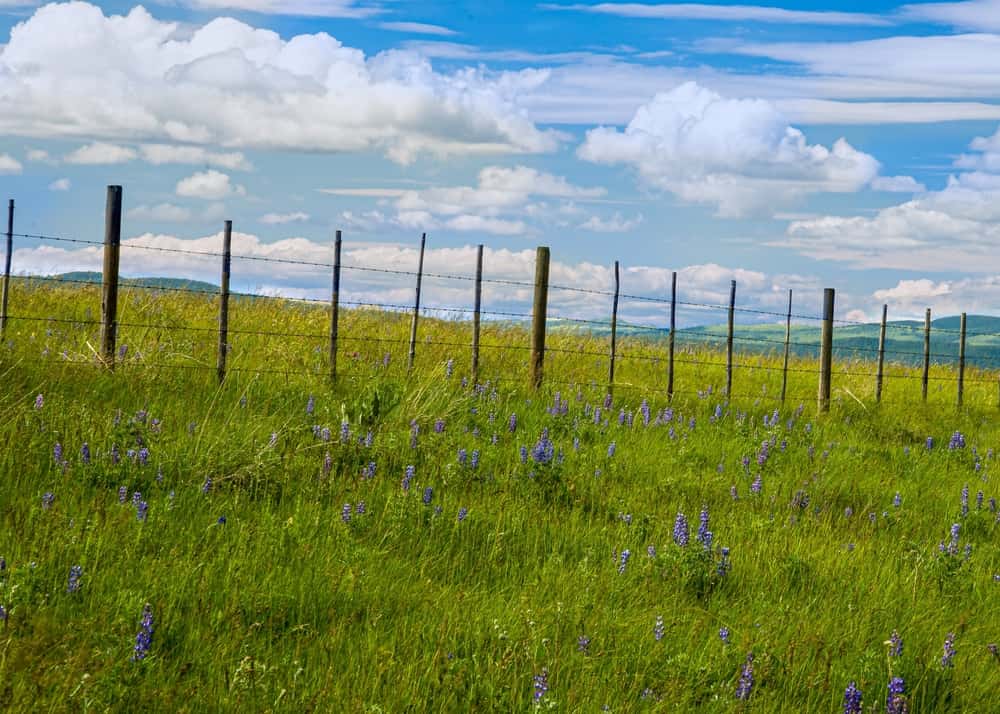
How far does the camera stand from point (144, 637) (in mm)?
4023

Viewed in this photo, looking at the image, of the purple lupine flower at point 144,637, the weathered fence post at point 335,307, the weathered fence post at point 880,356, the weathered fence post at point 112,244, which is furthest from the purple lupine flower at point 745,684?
the weathered fence post at point 880,356

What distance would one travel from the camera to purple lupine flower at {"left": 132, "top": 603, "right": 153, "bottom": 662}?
3971mm

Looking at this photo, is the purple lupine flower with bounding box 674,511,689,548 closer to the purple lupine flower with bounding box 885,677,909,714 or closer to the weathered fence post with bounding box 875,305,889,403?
the purple lupine flower with bounding box 885,677,909,714

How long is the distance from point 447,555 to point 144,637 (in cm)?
215

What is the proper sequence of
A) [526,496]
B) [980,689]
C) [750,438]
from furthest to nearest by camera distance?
[750,438] → [526,496] → [980,689]

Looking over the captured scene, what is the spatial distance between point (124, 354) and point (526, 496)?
227 inches

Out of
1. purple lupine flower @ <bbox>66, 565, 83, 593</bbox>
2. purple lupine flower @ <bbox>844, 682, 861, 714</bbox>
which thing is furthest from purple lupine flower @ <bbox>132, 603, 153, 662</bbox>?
purple lupine flower @ <bbox>844, 682, 861, 714</bbox>

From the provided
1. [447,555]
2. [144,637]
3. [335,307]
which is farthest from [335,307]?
[144,637]

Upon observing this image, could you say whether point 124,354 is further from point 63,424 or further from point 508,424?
point 508,424

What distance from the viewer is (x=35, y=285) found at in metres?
16.1

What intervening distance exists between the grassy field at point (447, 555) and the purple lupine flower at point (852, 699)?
109 mm

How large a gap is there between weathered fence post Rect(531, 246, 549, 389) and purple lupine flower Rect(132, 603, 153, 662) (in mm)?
8754

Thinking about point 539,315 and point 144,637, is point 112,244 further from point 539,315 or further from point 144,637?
point 144,637

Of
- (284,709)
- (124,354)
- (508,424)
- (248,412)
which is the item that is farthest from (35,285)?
(284,709)
